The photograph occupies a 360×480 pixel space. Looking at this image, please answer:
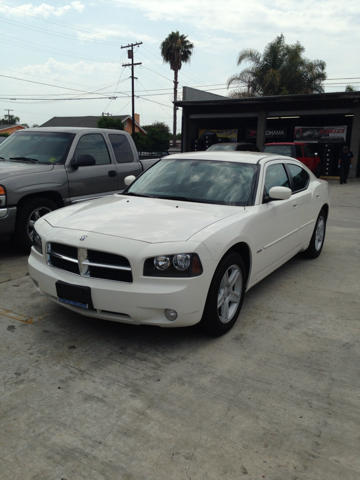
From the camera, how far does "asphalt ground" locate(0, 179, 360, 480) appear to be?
2.24m

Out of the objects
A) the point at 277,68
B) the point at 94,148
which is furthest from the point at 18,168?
the point at 277,68

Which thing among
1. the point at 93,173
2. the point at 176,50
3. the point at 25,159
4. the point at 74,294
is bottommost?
the point at 74,294

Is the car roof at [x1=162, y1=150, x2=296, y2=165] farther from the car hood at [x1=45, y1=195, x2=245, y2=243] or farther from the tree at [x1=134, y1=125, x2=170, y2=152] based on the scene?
the tree at [x1=134, y1=125, x2=170, y2=152]

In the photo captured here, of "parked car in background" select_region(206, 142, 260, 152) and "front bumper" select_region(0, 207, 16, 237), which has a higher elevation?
"parked car in background" select_region(206, 142, 260, 152)

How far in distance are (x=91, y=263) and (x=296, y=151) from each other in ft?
55.3

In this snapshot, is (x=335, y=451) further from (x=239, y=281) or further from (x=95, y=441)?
(x=239, y=281)

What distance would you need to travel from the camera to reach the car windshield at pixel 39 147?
21.6 feet

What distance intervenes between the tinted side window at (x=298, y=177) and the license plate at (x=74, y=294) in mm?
3122

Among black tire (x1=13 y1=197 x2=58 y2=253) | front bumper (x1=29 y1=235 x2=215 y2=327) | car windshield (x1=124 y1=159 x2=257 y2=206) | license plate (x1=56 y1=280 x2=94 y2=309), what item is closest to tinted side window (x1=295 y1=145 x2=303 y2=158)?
black tire (x1=13 y1=197 x2=58 y2=253)

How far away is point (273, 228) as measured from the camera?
14.6ft

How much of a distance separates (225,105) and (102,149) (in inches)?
775

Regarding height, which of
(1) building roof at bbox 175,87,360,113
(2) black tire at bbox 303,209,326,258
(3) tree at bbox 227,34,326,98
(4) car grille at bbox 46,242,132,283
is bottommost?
(2) black tire at bbox 303,209,326,258

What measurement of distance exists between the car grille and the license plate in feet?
0.42

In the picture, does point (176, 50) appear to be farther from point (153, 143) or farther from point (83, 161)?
point (83, 161)
